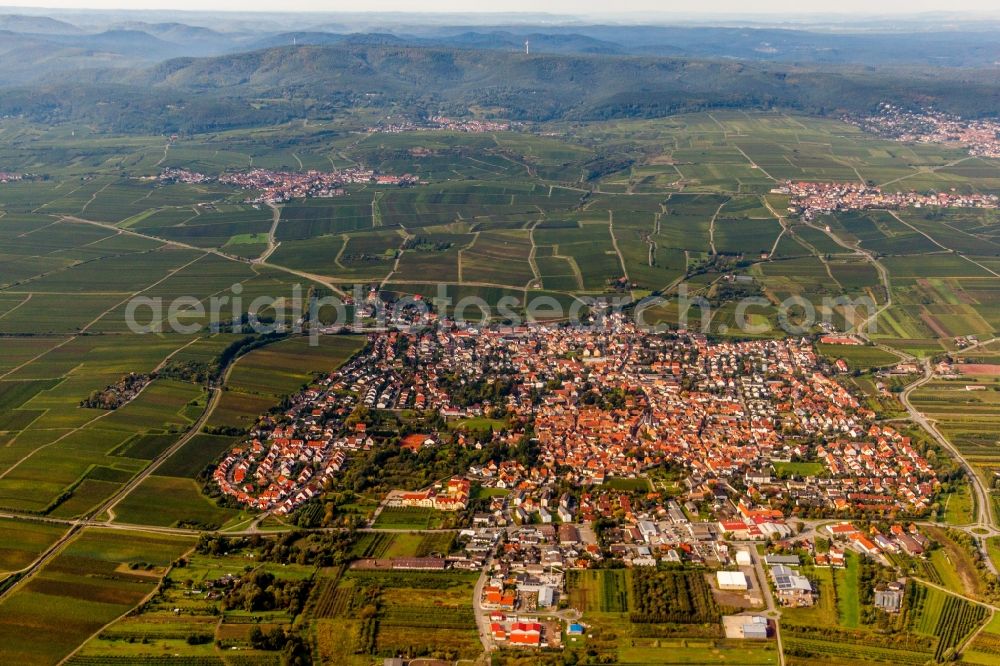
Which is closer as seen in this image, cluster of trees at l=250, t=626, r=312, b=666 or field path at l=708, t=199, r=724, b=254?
cluster of trees at l=250, t=626, r=312, b=666

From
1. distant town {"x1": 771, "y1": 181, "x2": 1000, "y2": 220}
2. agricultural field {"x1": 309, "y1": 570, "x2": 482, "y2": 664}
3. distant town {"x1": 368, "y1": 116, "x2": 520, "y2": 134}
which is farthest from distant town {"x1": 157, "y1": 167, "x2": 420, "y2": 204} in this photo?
agricultural field {"x1": 309, "y1": 570, "x2": 482, "y2": 664}

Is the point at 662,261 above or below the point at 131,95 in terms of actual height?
below

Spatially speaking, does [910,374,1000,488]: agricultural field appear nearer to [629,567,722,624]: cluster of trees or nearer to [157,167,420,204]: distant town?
[629,567,722,624]: cluster of trees

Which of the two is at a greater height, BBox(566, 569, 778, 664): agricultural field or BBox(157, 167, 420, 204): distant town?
BBox(157, 167, 420, 204): distant town

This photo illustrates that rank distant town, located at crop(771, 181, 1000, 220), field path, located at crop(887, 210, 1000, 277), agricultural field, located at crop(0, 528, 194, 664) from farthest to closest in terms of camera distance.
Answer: distant town, located at crop(771, 181, 1000, 220)
field path, located at crop(887, 210, 1000, 277)
agricultural field, located at crop(0, 528, 194, 664)

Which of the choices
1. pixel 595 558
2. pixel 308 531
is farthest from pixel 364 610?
pixel 595 558

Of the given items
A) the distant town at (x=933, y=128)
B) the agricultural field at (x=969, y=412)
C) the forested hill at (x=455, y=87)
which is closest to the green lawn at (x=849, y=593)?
the agricultural field at (x=969, y=412)

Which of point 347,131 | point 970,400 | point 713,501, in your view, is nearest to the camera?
point 713,501

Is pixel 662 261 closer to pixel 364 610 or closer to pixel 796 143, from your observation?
pixel 364 610
